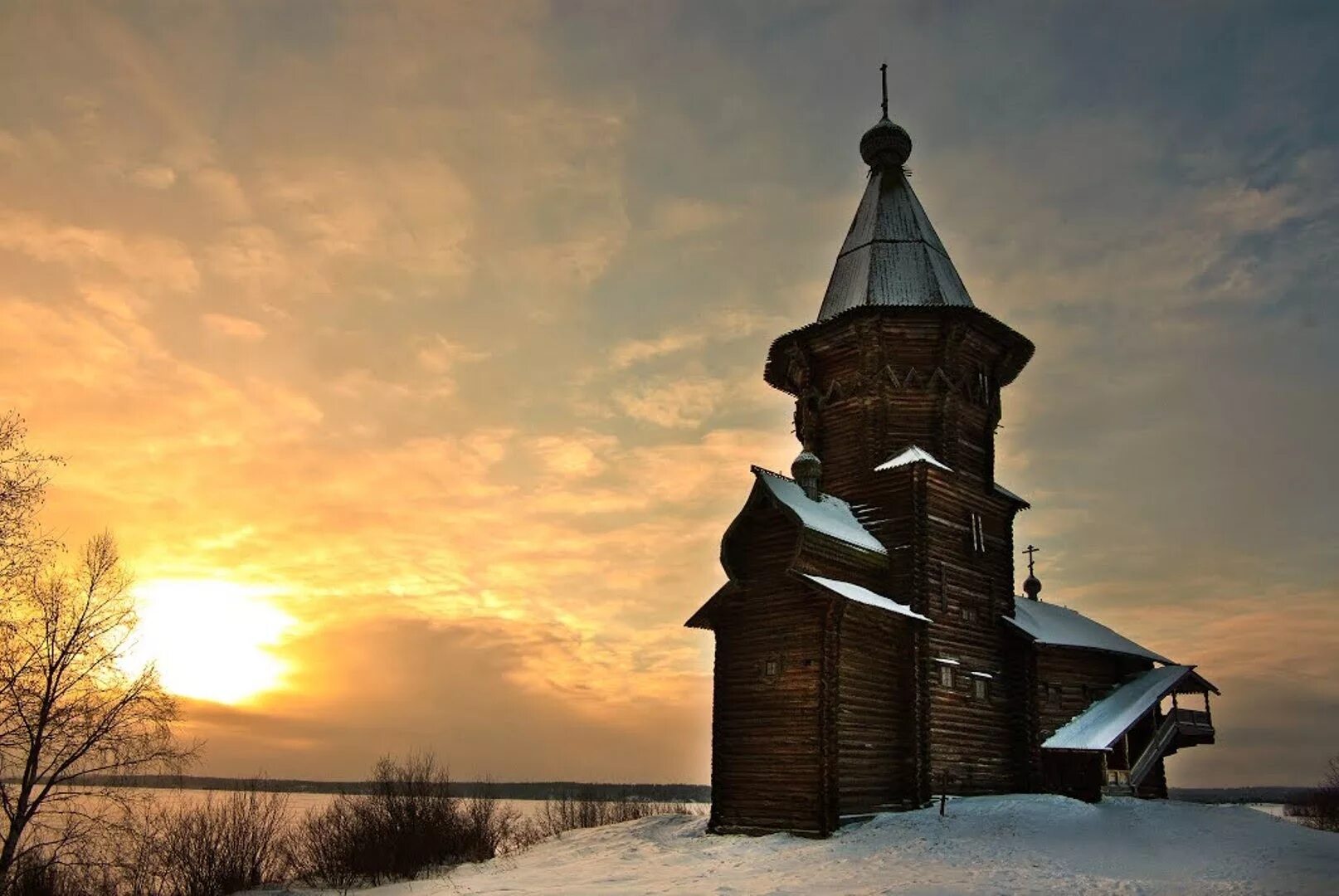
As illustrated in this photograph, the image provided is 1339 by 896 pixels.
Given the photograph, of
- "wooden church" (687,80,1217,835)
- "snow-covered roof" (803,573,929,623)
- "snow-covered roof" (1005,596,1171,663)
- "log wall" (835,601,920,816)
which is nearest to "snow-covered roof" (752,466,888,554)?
"wooden church" (687,80,1217,835)

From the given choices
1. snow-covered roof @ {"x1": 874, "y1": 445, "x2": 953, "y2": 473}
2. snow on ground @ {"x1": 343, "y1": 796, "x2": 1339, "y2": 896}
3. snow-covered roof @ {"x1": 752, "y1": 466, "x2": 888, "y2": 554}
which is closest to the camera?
snow on ground @ {"x1": 343, "y1": 796, "x2": 1339, "y2": 896}

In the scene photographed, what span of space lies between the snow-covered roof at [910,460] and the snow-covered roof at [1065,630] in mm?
5784

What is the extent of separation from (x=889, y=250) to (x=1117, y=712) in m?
16.7

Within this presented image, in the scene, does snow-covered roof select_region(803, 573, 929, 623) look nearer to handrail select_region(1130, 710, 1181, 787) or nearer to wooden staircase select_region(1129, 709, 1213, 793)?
handrail select_region(1130, 710, 1181, 787)

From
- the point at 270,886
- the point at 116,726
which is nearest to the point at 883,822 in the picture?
the point at 270,886

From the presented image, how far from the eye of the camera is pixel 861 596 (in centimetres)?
2506

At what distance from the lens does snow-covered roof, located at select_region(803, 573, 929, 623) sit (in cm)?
2436

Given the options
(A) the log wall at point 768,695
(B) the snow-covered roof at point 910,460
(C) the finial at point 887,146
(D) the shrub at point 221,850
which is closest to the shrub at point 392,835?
(D) the shrub at point 221,850

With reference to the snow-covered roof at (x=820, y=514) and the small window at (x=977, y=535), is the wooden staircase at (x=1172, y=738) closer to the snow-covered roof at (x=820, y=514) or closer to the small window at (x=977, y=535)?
the small window at (x=977, y=535)

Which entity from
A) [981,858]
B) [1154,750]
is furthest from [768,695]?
[1154,750]

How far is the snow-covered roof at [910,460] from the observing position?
92.4 feet

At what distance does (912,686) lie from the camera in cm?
2628

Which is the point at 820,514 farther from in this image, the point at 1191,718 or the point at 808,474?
the point at 1191,718

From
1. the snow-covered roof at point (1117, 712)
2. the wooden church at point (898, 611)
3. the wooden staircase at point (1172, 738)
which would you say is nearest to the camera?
the wooden church at point (898, 611)
